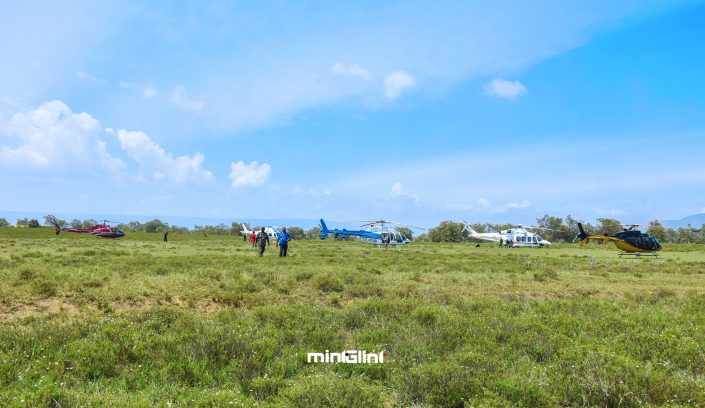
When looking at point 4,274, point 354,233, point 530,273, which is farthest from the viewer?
point 354,233

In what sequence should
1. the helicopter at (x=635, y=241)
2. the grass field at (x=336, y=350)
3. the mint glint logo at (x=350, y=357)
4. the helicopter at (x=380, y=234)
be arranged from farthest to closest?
the helicopter at (x=380, y=234) < the helicopter at (x=635, y=241) < the mint glint logo at (x=350, y=357) < the grass field at (x=336, y=350)

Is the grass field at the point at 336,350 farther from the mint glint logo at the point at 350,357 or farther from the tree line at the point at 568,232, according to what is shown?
the tree line at the point at 568,232

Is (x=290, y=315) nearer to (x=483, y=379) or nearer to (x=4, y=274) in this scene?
(x=483, y=379)

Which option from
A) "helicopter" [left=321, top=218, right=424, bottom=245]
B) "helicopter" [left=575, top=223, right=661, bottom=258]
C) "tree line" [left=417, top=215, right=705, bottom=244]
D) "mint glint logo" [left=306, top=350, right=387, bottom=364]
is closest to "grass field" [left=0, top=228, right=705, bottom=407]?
"mint glint logo" [left=306, top=350, right=387, bottom=364]

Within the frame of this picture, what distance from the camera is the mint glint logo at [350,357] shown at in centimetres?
662

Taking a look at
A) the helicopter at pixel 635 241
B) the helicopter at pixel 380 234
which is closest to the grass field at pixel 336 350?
the helicopter at pixel 635 241

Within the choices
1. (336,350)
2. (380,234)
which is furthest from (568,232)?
(336,350)

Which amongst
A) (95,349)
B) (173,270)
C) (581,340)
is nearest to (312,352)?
(95,349)

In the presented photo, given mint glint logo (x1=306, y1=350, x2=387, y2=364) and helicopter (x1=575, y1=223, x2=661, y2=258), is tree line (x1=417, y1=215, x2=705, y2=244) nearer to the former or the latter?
helicopter (x1=575, y1=223, x2=661, y2=258)

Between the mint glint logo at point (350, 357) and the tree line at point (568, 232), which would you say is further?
the tree line at point (568, 232)

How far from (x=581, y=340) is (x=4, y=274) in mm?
17862

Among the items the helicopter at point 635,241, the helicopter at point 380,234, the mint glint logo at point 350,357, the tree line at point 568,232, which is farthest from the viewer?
the tree line at point 568,232

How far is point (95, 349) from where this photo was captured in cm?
658

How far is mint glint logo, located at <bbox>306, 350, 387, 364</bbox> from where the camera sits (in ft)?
21.7
